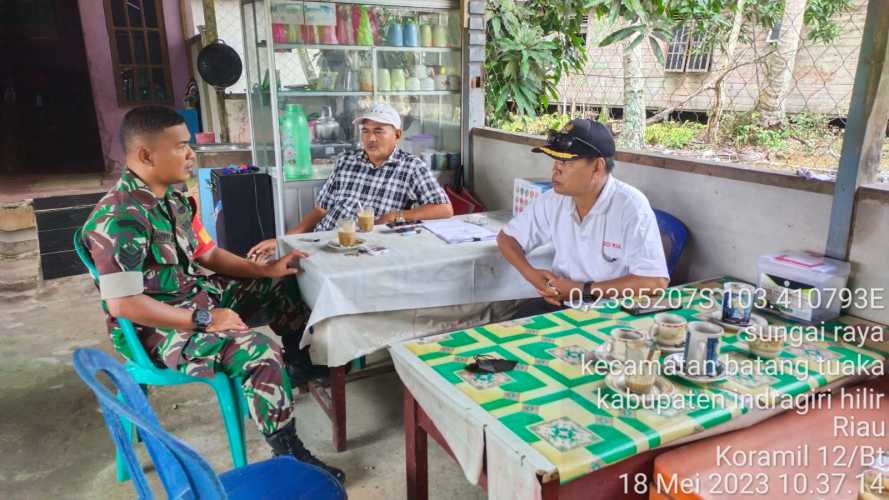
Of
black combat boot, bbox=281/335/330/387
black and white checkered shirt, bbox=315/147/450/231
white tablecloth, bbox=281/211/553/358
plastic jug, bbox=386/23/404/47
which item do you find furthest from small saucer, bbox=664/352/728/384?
plastic jug, bbox=386/23/404/47

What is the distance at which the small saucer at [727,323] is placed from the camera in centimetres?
170

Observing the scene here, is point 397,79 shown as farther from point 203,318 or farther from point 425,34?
point 203,318

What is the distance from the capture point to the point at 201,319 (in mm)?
1969

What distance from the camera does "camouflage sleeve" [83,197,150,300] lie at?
5.95 ft

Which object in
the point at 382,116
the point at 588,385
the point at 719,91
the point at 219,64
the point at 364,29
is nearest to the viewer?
the point at 588,385

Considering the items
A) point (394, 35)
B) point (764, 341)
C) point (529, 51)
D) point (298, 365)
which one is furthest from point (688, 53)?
point (298, 365)

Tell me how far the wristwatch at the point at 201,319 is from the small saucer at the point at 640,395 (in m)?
1.33

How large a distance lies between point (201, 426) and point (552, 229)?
1.70 m

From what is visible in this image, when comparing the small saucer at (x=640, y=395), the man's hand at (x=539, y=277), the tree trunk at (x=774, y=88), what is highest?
the tree trunk at (x=774, y=88)

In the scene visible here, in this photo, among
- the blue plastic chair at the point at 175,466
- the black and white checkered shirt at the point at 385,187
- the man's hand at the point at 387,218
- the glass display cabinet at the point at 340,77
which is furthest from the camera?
the glass display cabinet at the point at 340,77

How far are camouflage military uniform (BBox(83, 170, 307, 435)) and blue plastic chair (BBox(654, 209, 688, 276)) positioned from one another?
1.62 metres

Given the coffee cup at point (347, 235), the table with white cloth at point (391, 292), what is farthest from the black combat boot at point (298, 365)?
the coffee cup at point (347, 235)

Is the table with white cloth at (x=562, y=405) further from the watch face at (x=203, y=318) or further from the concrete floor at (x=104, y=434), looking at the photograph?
the watch face at (x=203, y=318)

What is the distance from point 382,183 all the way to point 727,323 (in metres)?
1.94
